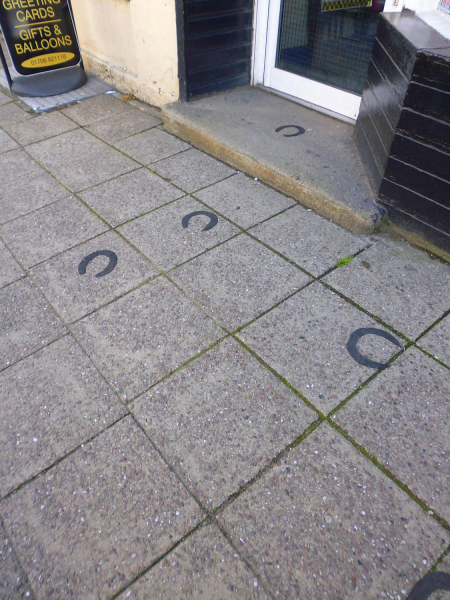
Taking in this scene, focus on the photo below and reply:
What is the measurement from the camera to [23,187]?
4121 mm

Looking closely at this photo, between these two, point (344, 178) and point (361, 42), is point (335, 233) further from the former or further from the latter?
point (361, 42)

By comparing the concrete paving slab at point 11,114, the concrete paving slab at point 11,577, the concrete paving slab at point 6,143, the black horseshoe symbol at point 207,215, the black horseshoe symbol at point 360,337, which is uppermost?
the black horseshoe symbol at point 360,337

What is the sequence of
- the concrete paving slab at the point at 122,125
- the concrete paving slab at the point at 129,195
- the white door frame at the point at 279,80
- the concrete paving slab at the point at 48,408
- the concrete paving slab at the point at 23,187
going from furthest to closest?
the concrete paving slab at the point at 122,125, the white door frame at the point at 279,80, the concrete paving slab at the point at 23,187, the concrete paving slab at the point at 129,195, the concrete paving slab at the point at 48,408

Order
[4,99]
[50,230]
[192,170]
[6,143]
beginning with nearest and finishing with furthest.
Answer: [50,230] < [192,170] < [6,143] < [4,99]

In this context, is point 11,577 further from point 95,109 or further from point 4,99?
point 4,99

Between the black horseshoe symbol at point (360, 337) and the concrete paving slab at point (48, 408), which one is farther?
the black horseshoe symbol at point (360, 337)

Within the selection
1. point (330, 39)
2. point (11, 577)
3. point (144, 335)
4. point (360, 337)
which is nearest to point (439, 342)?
point (360, 337)

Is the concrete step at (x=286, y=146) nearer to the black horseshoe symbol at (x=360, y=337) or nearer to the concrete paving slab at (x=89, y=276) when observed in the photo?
the black horseshoe symbol at (x=360, y=337)

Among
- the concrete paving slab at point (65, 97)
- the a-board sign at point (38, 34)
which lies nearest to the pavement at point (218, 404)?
the concrete paving slab at point (65, 97)

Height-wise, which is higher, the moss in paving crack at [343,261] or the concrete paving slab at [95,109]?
the moss in paving crack at [343,261]

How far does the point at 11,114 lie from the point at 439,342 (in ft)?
18.4

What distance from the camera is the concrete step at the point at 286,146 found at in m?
Result: 3.48

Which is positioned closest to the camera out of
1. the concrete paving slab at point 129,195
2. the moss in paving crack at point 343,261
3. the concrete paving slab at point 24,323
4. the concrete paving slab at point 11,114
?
the concrete paving slab at point 24,323

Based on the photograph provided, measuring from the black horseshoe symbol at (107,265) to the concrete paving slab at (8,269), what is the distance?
44cm
